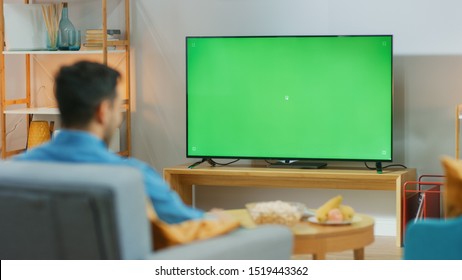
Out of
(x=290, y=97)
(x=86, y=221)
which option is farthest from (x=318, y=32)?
(x=86, y=221)

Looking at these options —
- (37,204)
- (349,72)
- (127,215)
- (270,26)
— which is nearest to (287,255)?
(127,215)

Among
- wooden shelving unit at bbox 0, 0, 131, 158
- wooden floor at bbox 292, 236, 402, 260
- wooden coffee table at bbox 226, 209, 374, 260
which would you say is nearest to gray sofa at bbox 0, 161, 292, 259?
wooden coffee table at bbox 226, 209, 374, 260

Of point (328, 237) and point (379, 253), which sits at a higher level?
point (328, 237)

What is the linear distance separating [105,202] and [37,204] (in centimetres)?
29

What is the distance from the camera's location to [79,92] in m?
2.87

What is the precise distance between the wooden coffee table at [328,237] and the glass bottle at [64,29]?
8.86 ft

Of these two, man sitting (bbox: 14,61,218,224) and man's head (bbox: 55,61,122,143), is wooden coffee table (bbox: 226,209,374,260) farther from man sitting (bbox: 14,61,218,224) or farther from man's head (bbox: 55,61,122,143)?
man's head (bbox: 55,61,122,143)

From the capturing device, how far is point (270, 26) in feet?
19.4

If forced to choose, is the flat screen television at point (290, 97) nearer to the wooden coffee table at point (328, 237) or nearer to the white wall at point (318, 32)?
the white wall at point (318, 32)

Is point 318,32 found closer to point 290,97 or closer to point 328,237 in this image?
point 290,97

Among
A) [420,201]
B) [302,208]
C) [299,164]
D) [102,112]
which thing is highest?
[102,112]

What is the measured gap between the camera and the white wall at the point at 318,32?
5.61 m

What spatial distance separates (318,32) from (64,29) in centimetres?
173

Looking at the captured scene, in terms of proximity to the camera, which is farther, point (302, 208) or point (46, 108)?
point (46, 108)
